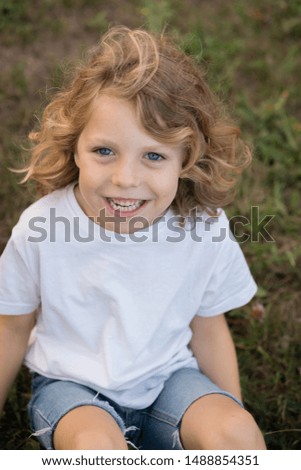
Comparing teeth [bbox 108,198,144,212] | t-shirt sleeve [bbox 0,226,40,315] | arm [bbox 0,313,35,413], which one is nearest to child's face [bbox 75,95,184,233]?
teeth [bbox 108,198,144,212]

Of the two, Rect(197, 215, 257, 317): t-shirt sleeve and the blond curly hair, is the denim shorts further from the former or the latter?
the blond curly hair

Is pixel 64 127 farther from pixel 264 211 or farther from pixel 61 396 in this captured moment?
pixel 264 211

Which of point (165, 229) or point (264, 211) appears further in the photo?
point (264, 211)

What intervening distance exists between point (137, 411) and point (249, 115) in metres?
1.78

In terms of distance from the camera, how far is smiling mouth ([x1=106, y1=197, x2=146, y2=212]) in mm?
1892

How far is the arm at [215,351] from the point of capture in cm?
224

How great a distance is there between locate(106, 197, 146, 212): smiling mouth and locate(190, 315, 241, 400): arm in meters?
0.51

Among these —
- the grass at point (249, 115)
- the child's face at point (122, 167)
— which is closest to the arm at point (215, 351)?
the grass at point (249, 115)

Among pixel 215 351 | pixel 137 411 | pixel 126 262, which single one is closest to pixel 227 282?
pixel 215 351

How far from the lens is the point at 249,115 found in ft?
11.2

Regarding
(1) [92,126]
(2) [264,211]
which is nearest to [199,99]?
(1) [92,126]

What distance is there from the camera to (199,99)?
6.28 ft

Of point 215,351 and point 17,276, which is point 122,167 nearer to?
point 17,276
